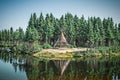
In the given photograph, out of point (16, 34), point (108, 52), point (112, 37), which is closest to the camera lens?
point (108, 52)

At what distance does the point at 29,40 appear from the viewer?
6569 centimetres

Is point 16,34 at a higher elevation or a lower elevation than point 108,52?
higher

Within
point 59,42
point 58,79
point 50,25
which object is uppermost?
point 50,25

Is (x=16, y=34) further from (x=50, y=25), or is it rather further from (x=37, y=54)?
(x=37, y=54)

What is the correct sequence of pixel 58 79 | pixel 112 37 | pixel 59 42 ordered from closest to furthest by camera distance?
1. pixel 58 79
2. pixel 59 42
3. pixel 112 37

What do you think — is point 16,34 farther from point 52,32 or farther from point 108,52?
point 108,52

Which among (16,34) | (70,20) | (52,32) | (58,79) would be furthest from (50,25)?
(58,79)

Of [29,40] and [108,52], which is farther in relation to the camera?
[29,40]

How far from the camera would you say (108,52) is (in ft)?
177

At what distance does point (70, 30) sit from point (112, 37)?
12.5 meters

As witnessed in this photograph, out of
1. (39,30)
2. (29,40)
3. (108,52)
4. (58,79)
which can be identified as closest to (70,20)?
(39,30)

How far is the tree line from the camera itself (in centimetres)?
6406

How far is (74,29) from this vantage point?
68.4 metres

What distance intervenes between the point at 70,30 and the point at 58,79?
1661 inches
